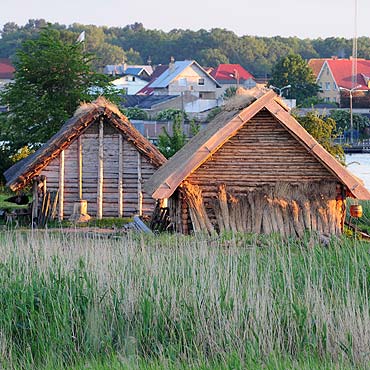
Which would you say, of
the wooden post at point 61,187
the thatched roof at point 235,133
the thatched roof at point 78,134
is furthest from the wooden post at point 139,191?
the thatched roof at point 235,133

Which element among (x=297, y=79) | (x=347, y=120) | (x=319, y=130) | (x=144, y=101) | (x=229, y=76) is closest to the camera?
(x=319, y=130)

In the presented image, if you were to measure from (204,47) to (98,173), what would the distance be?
131788 mm

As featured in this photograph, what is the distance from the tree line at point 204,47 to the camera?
151m

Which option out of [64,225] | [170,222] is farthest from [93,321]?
[64,225]

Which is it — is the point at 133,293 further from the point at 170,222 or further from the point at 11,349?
the point at 170,222

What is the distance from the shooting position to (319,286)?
11617mm

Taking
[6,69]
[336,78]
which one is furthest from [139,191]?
[6,69]

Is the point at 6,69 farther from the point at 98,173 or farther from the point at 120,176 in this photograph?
the point at 120,176

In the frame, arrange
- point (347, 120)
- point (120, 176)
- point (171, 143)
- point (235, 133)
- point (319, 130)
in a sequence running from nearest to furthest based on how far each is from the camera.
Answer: point (235, 133), point (120, 176), point (171, 143), point (319, 130), point (347, 120)

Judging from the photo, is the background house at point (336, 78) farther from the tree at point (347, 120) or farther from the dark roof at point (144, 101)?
the dark roof at point (144, 101)

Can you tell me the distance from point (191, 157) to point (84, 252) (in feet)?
22.3

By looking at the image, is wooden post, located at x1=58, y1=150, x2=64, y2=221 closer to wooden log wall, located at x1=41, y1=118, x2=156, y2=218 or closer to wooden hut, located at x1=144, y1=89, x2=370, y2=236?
wooden log wall, located at x1=41, y1=118, x2=156, y2=218

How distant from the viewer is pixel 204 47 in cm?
15862

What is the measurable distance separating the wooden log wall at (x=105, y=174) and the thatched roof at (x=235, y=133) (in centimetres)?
720
